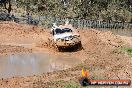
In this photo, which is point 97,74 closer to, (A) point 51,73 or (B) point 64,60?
(A) point 51,73

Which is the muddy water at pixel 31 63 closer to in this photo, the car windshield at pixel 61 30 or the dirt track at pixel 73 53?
the dirt track at pixel 73 53

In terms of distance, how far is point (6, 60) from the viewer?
2655 centimetres

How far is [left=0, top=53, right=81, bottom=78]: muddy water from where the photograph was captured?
23.2 meters

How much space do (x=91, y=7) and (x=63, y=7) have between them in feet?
17.1

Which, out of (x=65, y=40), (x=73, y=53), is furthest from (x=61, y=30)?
(x=73, y=53)

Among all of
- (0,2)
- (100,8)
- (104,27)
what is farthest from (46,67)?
(100,8)

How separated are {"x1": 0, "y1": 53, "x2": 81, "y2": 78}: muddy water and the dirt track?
1.12 metres

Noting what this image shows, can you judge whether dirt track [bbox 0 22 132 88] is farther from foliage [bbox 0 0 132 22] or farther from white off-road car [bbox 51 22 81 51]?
foliage [bbox 0 0 132 22]

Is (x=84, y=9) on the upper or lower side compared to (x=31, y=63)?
upper

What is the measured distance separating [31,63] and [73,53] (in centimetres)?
471

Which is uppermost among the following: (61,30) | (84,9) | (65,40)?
(61,30)

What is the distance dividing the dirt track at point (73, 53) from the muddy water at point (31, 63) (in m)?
1.12

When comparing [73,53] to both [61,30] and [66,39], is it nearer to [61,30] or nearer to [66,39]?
[66,39]

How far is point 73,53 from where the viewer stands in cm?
2914
